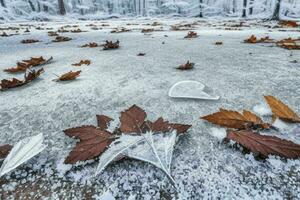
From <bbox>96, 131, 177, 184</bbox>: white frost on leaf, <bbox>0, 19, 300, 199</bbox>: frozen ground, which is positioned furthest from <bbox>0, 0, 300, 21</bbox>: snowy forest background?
<bbox>96, 131, 177, 184</bbox>: white frost on leaf

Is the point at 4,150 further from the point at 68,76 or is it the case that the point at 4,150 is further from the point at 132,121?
the point at 68,76

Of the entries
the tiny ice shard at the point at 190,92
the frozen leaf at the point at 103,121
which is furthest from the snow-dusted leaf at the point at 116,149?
the tiny ice shard at the point at 190,92

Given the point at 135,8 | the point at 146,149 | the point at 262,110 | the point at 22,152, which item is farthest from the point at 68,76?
the point at 135,8

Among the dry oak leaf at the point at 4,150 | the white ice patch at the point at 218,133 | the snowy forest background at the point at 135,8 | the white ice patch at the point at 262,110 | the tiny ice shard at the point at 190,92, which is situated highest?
the snowy forest background at the point at 135,8

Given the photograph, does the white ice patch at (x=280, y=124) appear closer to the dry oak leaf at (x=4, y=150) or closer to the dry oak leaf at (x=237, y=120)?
the dry oak leaf at (x=237, y=120)

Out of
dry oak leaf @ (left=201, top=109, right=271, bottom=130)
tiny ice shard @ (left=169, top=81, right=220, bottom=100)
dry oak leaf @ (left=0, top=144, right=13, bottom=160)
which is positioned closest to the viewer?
dry oak leaf @ (left=0, top=144, right=13, bottom=160)

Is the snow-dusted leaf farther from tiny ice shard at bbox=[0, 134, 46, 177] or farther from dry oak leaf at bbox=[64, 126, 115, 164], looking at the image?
tiny ice shard at bbox=[0, 134, 46, 177]
